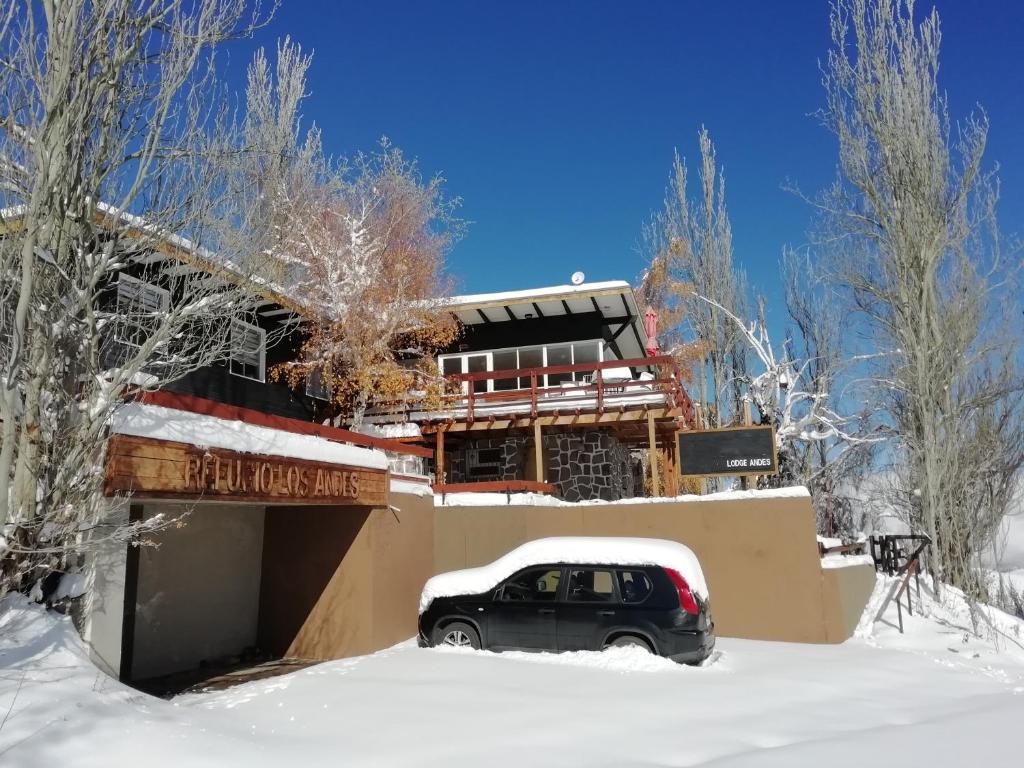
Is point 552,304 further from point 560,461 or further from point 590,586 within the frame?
point 590,586

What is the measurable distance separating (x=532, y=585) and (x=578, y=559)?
0.67 metres

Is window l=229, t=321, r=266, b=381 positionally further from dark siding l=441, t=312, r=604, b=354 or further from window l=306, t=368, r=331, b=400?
dark siding l=441, t=312, r=604, b=354

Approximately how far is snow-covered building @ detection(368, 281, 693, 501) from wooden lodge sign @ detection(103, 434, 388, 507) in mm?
6422

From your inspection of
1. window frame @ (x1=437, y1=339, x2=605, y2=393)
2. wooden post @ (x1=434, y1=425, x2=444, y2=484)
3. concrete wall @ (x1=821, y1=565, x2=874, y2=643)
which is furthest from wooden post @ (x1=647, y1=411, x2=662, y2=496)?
concrete wall @ (x1=821, y1=565, x2=874, y2=643)

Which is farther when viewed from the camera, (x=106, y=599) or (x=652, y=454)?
(x=652, y=454)

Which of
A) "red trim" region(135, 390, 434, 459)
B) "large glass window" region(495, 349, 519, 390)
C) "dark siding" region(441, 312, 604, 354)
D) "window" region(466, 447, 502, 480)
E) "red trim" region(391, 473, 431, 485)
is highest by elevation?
"dark siding" region(441, 312, 604, 354)

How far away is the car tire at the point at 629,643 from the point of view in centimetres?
870

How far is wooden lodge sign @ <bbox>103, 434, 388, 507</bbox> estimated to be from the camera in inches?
238

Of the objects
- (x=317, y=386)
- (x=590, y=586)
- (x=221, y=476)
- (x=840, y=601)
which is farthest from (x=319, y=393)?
(x=840, y=601)

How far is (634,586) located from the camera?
893 centimetres

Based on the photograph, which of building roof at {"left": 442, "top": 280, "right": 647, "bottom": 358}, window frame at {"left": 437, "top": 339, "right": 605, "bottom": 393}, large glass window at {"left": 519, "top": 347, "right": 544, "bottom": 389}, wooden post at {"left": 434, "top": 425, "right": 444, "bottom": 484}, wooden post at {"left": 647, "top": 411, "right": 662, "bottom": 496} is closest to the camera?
wooden post at {"left": 647, "top": 411, "right": 662, "bottom": 496}

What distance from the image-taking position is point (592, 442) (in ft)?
63.0

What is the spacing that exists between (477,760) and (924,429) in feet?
45.5

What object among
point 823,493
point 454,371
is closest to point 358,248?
point 454,371
